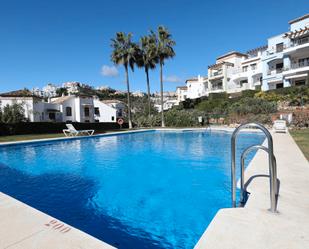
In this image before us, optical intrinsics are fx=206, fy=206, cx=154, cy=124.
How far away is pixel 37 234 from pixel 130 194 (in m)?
3.00

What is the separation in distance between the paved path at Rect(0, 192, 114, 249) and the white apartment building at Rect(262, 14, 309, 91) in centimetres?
3534

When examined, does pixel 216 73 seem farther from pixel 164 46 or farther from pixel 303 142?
pixel 303 142

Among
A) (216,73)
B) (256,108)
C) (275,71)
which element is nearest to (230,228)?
(256,108)

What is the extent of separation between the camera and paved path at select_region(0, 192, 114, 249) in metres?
2.26

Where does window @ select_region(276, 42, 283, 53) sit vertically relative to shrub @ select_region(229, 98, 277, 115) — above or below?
above

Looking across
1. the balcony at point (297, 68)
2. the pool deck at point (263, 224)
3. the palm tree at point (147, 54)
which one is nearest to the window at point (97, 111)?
the palm tree at point (147, 54)

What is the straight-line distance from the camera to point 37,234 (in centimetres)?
250

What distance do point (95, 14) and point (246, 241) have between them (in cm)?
2197

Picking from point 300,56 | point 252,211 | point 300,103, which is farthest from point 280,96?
point 252,211

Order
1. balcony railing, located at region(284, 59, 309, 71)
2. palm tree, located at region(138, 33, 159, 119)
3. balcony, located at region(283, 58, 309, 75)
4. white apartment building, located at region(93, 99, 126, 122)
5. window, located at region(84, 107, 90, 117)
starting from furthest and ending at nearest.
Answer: white apartment building, located at region(93, 99, 126, 122) < window, located at region(84, 107, 90, 117) < balcony railing, located at region(284, 59, 309, 71) < balcony, located at region(283, 58, 309, 75) < palm tree, located at region(138, 33, 159, 119)

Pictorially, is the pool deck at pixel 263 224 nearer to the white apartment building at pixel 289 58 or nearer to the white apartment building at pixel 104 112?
the white apartment building at pixel 289 58

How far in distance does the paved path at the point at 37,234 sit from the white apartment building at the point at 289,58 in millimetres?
35341

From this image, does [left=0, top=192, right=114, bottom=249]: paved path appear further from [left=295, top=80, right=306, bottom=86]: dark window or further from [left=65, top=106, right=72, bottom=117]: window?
[left=295, top=80, right=306, bottom=86]: dark window

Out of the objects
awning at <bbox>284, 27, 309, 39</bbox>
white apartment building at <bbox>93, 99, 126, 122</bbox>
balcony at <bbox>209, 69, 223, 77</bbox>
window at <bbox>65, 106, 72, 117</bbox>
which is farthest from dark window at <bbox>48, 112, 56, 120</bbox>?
awning at <bbox>284, 27, 309, 39</bbox>
